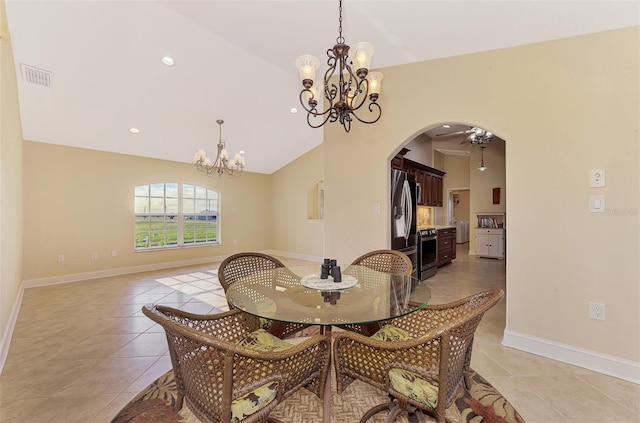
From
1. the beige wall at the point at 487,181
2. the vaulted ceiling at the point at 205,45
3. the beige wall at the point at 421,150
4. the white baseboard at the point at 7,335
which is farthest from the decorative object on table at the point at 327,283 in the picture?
the beige wall at the point at 487,181

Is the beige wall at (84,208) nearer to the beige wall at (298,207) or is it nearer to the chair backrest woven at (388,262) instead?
the beige wall at (298,207)

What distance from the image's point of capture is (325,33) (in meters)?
2.67

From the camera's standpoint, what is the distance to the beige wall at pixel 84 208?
185 inches

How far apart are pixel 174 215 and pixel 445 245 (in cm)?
629

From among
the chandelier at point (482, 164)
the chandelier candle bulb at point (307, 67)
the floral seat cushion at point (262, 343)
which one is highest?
the chandelier at point (482, 164)

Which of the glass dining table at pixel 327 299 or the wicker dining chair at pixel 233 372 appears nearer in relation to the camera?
the wicker dining chair at pixel 233 372

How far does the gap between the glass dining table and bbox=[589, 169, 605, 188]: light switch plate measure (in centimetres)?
166

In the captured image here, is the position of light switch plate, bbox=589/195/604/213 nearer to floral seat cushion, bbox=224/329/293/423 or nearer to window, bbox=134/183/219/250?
floral seat cushion, bbox=224/329/293/423

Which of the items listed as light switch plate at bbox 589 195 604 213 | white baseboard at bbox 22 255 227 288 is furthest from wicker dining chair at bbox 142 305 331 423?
white baseboard at bbox 22 255 227 288

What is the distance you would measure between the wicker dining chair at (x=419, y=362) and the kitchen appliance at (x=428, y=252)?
3.37 m

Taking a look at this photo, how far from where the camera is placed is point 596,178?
220 centimetres

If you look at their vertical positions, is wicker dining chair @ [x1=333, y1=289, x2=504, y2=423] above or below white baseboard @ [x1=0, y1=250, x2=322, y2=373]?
above

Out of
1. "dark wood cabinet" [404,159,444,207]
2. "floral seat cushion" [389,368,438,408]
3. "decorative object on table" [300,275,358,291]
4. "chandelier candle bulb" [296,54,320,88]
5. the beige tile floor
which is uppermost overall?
"chandelier candle bulb" [296,54,320,88]

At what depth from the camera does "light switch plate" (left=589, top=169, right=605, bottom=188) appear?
2186mm
